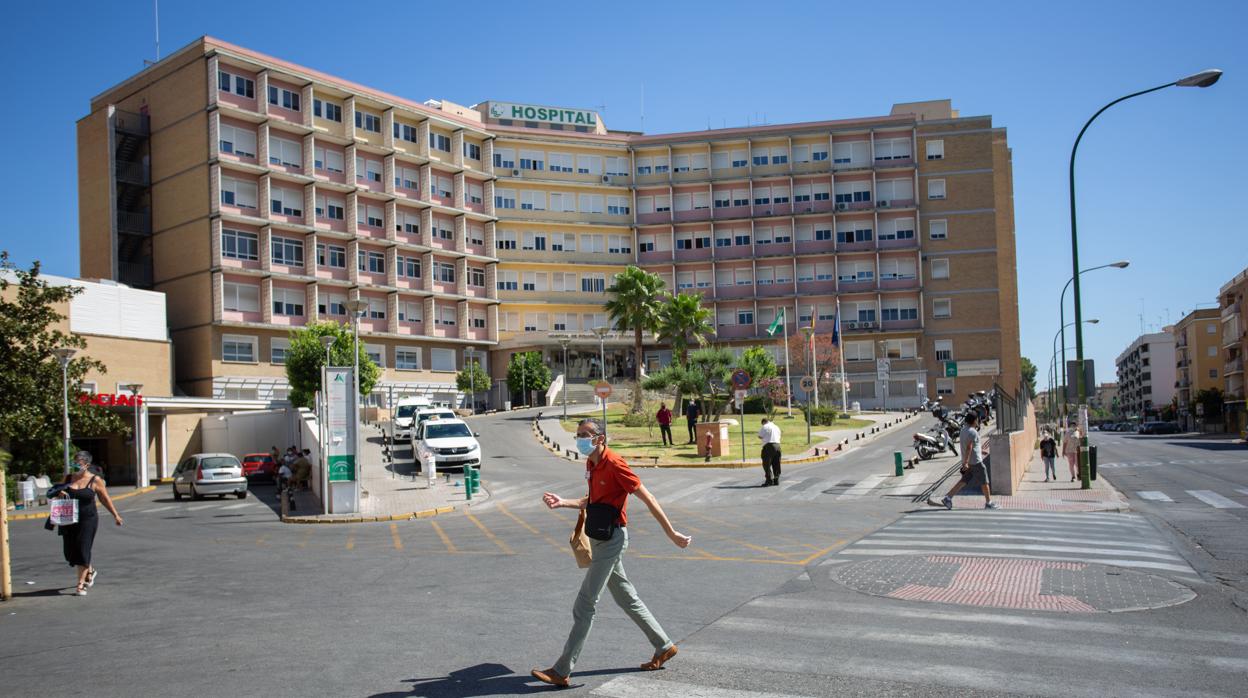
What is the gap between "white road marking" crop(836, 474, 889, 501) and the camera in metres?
21.2

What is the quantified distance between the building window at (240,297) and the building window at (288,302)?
4.32 feet

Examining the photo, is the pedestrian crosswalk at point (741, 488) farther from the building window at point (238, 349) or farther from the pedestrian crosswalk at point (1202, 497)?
the building window at point (238, 349)

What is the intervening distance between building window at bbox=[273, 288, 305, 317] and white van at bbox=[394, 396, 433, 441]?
21763mm

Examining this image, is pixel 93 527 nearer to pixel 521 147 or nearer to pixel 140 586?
pixel 140 586

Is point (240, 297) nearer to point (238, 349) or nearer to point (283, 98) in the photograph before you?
point (238, 349)

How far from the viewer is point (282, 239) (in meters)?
62.0

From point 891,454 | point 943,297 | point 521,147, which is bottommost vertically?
point 891,454

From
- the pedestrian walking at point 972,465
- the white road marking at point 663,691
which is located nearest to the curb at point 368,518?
the pedestrian walking at point 972,465

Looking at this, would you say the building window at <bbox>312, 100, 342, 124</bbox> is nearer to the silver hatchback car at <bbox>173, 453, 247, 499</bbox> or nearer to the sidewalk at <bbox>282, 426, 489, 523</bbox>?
the sidewalk at <bbox>282, 426, 489, 523</bbox>

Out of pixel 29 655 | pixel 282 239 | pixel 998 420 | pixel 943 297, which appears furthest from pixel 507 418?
pixel 29 655

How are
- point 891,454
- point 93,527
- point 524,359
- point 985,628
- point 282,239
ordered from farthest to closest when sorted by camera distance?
point 524,359 → point 282,239 → point 891,454 → point 93,527 → point 985,628

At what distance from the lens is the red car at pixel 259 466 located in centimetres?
3528

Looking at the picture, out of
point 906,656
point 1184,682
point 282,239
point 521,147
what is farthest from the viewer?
point 521,147

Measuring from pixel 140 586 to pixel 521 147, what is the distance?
237 ft
